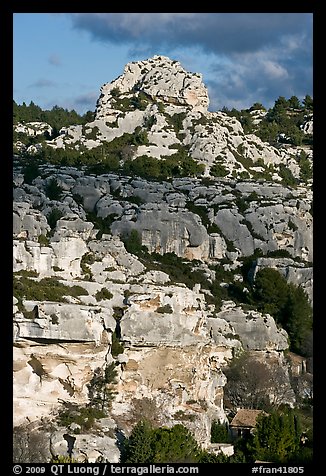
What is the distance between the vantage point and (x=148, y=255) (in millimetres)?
31781

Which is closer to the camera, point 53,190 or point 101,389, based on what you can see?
point 101,389

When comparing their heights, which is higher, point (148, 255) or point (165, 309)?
point (148, 255)

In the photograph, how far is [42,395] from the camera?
55.6 ft

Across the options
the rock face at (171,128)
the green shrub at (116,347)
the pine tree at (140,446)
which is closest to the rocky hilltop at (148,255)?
the green shrub at (116,347)

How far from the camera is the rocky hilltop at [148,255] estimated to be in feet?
→ 56.3

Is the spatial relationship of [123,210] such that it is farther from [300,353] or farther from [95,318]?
[95,318]

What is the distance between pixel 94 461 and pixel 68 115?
57.7 m

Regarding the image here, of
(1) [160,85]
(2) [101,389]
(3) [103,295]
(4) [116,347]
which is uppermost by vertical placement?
(1) [160,85]

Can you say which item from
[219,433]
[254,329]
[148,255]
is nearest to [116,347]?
[219,433]

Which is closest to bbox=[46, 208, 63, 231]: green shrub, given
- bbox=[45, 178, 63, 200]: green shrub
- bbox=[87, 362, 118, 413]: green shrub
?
bbox=[45, 178, 63, 200]: green shrub

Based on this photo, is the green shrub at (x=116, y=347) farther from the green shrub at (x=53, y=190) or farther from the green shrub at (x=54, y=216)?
the green shrub at (x=53, y=190)

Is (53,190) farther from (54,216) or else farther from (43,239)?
(43,239)

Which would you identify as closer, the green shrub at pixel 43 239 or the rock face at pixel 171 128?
the green shrub at pixel 43 239

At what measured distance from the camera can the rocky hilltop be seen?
675 inches
